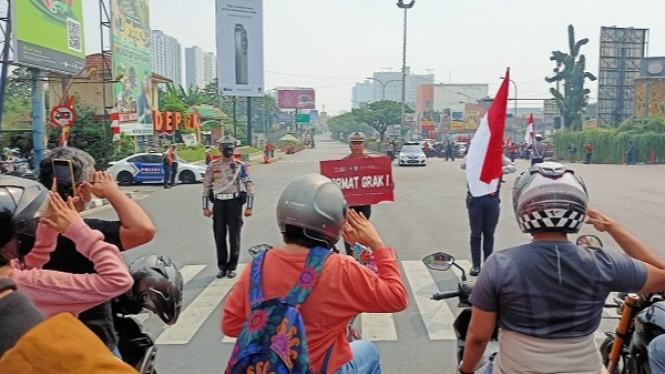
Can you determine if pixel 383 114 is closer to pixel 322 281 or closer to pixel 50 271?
pixel 322 281

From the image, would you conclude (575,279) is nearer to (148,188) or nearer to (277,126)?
(148,188)

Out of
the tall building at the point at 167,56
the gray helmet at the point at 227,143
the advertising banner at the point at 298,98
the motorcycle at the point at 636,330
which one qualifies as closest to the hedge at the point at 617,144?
the gray helmet at the point at 227,143

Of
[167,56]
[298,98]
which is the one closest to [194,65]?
[167,56]

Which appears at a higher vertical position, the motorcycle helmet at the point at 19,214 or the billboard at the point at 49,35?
the billboard at the point at 49,35

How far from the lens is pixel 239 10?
47344 mm

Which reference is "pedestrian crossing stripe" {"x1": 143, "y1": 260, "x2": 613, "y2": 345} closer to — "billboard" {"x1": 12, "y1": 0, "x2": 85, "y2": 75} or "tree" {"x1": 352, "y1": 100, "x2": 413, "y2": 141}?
"billboard" {"x1": 12, "y1": 0, "x2": 85, "y2": 75}

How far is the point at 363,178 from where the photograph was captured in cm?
546

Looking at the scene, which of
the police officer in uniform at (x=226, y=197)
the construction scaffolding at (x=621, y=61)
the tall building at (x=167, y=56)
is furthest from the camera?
the tall building at (x=167, y=56)

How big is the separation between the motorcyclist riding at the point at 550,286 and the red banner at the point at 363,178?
3.07 m

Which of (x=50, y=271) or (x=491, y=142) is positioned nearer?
(x=50, y=271)

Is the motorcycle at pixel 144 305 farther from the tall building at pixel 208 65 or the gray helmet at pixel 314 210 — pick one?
the tall building at pixel 208 65

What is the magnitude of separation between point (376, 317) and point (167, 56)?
121736 mm

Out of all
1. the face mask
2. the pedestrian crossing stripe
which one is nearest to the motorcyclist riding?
the pedestrian crossing stripe

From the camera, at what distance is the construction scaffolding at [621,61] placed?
48.4 m
